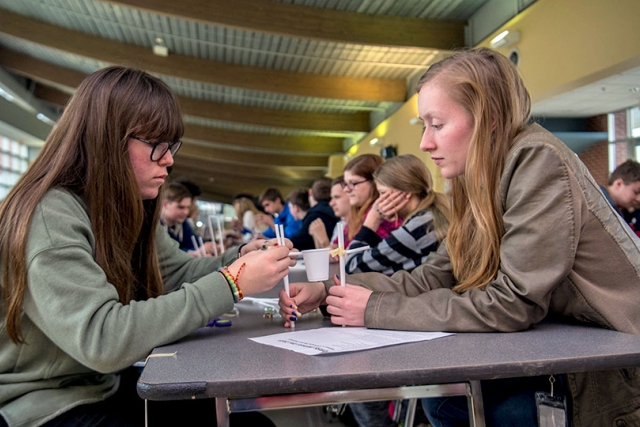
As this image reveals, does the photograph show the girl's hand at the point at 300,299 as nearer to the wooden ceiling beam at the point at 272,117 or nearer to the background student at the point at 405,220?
the background student at the point at 405,220

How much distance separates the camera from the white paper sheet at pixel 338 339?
0.89 m

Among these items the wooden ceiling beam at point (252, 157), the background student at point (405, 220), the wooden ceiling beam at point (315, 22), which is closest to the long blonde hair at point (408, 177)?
the background student at point (405, 220)

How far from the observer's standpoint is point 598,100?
6.39 m

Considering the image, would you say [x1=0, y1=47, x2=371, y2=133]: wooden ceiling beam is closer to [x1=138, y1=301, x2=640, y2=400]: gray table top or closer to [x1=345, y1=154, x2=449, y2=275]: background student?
[x1=345, y1=154, x2=449, y2=275]: background student

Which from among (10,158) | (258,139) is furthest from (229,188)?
(10,158)

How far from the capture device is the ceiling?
6.05m

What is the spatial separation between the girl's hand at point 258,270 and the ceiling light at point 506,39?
520 cm

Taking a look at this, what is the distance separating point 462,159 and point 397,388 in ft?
2.00

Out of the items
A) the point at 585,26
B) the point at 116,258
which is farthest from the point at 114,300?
the point at 585,26

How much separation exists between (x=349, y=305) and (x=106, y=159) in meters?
0.60

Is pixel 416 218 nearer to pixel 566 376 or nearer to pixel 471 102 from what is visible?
pixel 471 102

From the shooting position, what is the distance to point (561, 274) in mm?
965

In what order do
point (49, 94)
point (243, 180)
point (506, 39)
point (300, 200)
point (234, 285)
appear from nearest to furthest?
point (234, 285), point (506, 39), point (300, 200), point (49, 94), point (243, 180)

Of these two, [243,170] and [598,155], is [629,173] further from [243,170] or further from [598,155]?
[243,170]
